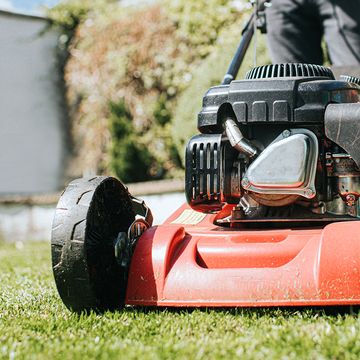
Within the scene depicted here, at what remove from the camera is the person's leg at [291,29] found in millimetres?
3350

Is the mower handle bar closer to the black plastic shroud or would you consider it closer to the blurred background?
the black plastic shroud

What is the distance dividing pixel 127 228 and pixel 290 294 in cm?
70

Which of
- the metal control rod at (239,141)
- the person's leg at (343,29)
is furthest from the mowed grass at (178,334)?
the person's leg at (343,29)

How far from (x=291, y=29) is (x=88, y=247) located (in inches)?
60.0

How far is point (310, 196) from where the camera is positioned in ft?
7.85

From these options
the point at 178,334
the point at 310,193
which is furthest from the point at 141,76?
the point at 178,334

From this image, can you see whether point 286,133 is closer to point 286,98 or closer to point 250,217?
point 286,98

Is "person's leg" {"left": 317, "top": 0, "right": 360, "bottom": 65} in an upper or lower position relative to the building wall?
upper

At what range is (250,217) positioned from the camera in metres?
2.61

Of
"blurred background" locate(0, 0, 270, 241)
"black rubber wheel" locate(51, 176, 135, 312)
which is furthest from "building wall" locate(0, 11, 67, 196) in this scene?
"black rubber wheel" locate(51, 176, 135, 312)

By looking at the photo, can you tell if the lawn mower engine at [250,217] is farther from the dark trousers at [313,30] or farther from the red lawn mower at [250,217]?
the dark trousers at [313,30]

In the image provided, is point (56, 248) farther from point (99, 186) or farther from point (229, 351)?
point (229, 351)

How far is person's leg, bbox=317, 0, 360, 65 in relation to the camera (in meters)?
3.24

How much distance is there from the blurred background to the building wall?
14 millimetres
